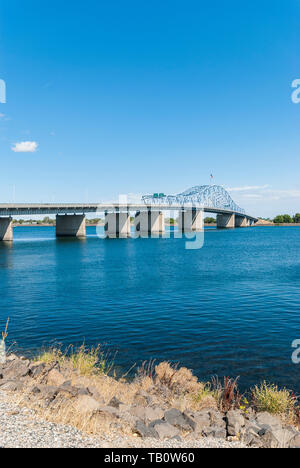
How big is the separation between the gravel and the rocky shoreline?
0.03m

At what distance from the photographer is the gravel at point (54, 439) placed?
7.66 meters

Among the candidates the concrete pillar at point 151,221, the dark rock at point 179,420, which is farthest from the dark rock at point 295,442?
the concrete pillar at point 151,221

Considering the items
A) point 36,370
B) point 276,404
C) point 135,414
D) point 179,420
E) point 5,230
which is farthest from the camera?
point 5,230

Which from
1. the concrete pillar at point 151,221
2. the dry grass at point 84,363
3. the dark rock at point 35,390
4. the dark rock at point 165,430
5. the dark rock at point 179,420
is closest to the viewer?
the dark rock at point 165,430

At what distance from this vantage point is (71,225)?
430 ft

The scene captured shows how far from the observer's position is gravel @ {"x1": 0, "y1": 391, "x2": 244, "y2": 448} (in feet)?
25.1

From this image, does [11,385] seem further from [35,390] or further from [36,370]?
[36,370]

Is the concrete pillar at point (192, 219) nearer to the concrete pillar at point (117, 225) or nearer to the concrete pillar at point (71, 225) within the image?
the concrete pillar at point (117, 225)

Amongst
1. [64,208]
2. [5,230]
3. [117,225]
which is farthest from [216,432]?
[117,225]

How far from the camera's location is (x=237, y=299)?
96.5ft

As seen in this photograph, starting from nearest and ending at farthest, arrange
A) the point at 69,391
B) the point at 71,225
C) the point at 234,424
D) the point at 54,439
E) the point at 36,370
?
the point at 54,439 → the point at 234,424 → the point at 69,391 → the point at 36,370 → the point at 71,225

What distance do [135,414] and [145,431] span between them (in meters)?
1.46
